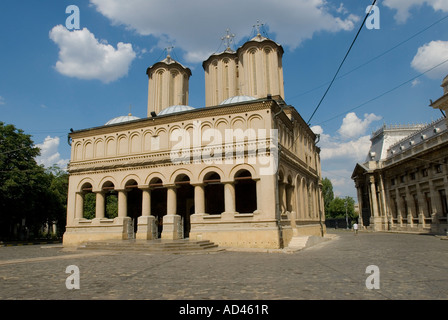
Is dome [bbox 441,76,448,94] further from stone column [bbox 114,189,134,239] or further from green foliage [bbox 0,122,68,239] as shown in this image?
green foliage [bbox 0,122,68,239]

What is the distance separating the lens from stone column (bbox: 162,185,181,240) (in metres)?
21.3

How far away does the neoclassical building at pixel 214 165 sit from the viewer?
781 inches

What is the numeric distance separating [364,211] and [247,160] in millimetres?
40612

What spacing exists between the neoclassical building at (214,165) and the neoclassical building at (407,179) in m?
13.6

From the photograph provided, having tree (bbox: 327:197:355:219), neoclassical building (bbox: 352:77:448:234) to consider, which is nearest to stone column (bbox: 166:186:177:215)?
neoclassical building (bbox: 352:77:448:234)

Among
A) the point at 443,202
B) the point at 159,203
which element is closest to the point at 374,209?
the point at 443,202

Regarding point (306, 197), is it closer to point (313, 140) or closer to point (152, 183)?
point (313, 140)

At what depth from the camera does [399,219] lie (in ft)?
137

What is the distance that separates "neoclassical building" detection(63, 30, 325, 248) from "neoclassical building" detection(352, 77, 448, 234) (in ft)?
44.5

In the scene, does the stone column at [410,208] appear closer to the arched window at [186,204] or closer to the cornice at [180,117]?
the arched window at [186,204]

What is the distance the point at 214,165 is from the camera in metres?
20.9

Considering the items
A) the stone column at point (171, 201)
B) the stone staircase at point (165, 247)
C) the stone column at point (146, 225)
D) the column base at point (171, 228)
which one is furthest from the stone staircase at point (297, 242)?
the stone column at point (146, 225)

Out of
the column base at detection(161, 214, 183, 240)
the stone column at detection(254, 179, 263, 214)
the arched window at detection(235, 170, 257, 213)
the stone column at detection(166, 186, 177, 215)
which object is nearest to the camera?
the stone column at detection(254, 179, 263, 214)

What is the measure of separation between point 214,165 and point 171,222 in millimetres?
4887
